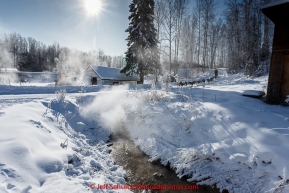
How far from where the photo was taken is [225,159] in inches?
136

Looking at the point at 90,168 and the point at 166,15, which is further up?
Result: the point at 166,15

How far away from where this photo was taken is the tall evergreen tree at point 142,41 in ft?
57.6

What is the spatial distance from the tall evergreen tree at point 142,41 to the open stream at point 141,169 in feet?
43.7

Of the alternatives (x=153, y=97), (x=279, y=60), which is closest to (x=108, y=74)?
(x=153, y=97)

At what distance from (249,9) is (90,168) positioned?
24.8 meters

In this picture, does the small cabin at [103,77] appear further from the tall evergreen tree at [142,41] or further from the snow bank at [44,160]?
the snow bank at [44,160]

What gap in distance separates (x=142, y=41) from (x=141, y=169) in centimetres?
1572

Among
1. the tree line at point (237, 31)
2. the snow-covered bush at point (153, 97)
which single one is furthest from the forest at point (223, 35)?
the snow-covered bush at point (153, 97)

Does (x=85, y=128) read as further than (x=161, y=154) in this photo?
Yes

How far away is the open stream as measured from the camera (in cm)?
355

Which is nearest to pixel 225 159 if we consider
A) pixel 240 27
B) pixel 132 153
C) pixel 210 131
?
pixel 210 131

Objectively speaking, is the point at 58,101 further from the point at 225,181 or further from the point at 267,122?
the point at 267,122

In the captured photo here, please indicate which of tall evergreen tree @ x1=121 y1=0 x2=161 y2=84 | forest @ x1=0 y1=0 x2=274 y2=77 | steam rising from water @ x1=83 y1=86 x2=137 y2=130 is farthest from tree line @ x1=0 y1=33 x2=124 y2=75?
steam rising from water @ x1=83 y1=86 x2=137 y2=130

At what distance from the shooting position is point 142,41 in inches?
691
